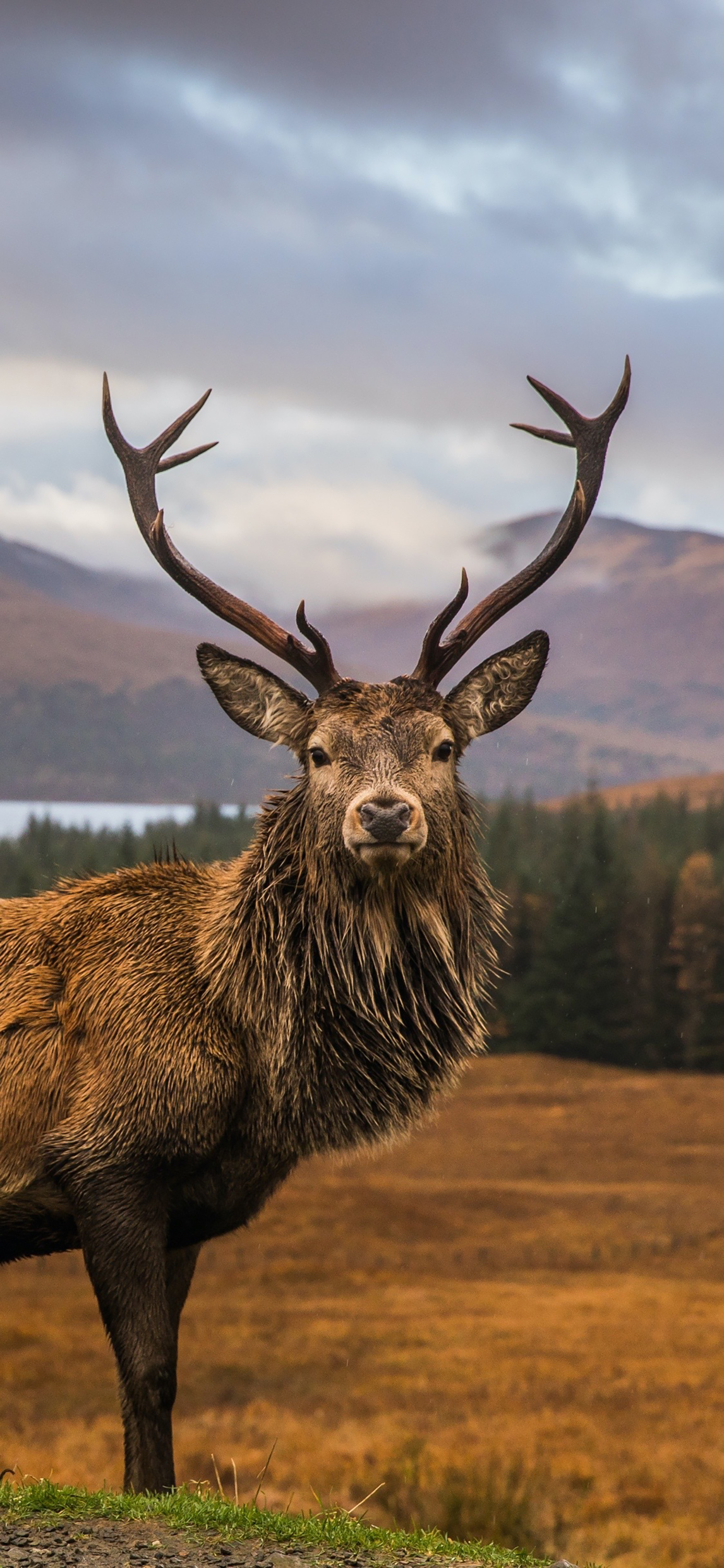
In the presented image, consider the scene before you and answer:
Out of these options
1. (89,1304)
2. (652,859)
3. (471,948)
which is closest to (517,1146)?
(652,859)

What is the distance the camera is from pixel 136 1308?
6727 millimetres

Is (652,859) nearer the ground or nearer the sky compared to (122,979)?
nearer the sky

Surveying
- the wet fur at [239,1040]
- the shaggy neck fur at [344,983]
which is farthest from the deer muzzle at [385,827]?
the shaggy neck fur at [344,983]

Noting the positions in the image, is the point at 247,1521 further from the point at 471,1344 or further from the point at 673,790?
the point at 673,790

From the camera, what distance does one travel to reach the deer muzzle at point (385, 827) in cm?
627

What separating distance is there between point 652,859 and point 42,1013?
5518 cm

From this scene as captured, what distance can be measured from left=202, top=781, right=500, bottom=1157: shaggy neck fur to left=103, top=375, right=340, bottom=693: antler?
2.29 ft

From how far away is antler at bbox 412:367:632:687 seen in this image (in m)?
7.41

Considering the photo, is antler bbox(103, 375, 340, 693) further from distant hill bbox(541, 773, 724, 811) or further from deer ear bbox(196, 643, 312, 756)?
distant hill bbox(541, 773, 724, 811)

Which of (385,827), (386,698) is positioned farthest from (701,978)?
(385,827)

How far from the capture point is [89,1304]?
30062mm

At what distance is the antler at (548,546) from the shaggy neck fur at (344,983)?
0.79 m

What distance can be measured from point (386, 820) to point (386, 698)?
0.98m

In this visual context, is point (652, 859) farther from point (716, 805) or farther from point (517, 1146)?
point (716, 805)
